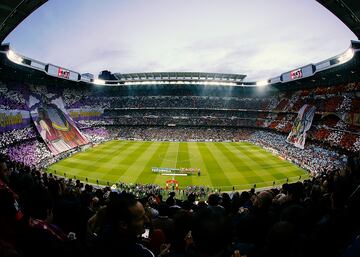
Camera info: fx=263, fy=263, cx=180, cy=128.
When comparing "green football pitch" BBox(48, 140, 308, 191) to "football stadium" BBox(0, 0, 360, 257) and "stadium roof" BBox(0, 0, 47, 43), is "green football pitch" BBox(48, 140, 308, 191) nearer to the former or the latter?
"football stadium" BBox(0, 0, 360, 257)

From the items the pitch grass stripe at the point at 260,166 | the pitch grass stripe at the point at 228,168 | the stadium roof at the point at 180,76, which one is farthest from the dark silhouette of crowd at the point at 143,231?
the stadium roof at the point at 180,76

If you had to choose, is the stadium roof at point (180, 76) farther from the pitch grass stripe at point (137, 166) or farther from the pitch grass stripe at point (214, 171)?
the pitch grass stripe at point (214, 171)

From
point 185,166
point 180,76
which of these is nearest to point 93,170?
point 185,166

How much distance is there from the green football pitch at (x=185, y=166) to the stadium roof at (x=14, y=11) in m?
21.3

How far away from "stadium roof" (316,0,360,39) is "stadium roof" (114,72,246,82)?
246ft

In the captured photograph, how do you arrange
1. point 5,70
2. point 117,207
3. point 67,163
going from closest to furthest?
1. point 117,207
2. point 67,163
3. point 5,70

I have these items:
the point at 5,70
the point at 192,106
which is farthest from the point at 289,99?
the point at 5,70

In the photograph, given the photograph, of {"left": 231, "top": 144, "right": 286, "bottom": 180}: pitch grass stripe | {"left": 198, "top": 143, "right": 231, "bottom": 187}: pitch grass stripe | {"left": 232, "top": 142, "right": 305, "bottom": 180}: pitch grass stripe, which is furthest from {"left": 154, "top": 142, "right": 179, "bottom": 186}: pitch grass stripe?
{"left": 232, "top": 142, "right": 305, "bottom": 180}: pitch grass stripe

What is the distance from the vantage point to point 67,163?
155ft

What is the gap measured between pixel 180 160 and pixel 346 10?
38.5 metres

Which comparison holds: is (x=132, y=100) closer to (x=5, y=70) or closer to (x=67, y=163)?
(x=5, y=70)

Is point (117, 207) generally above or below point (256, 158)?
above

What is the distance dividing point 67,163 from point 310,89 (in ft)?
206

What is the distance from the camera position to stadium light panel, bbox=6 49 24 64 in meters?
48.9
